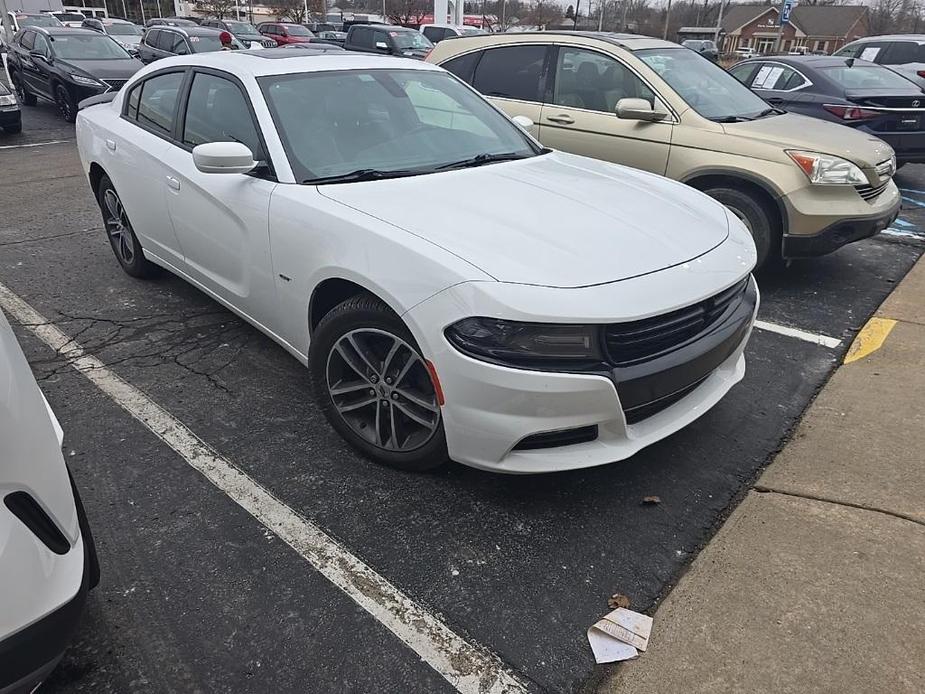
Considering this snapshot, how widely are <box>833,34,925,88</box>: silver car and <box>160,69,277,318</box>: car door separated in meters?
12.0

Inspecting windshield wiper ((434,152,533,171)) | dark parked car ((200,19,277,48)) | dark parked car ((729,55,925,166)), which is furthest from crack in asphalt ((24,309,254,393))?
dark parked car ((200,19,277,48))

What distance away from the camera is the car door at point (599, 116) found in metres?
5.27

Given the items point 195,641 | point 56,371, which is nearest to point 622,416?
point 195,641

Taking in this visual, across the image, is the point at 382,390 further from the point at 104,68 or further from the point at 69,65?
the point at 69,65

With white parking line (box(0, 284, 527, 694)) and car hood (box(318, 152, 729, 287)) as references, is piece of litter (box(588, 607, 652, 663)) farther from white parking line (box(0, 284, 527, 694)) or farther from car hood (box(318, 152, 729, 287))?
car hood (box(318, 152, 729, 287))

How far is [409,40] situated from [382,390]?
17.9m

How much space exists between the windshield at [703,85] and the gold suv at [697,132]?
1cm

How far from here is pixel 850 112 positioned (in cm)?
769

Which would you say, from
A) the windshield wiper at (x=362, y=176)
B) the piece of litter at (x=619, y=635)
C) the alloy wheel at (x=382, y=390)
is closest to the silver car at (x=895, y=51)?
the windshield wiper at (x=362, y=176)

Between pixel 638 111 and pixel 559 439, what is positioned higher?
pixel 638 111

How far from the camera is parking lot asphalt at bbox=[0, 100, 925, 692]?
2062 millimetres

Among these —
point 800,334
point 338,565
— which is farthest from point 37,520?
point 800,334

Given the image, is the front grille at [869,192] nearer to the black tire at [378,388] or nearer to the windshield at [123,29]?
the black tire at [378,388]

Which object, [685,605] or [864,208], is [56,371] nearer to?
[685,605]
